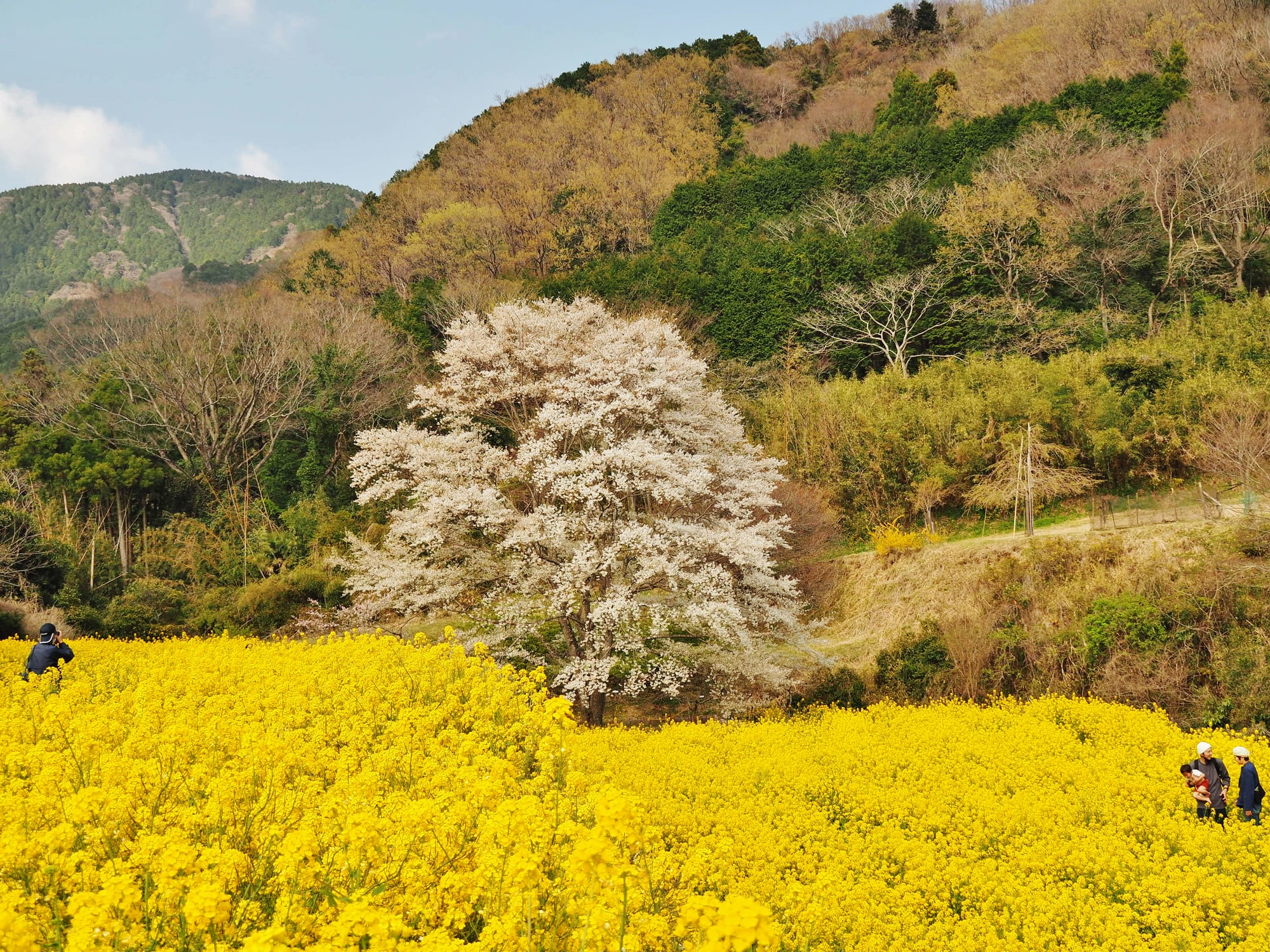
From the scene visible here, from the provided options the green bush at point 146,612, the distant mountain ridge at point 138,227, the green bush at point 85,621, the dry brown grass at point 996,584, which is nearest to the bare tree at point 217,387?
the green bush at point 146,612

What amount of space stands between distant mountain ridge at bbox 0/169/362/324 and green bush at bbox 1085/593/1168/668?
57544 millimetres

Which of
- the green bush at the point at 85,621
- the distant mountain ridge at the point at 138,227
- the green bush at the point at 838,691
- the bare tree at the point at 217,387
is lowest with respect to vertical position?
the green bush at the point at 838,691

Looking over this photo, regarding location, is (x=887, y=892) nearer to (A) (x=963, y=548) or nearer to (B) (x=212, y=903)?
(B) (x=212, y=903)

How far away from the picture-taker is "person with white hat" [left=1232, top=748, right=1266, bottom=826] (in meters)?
6.81

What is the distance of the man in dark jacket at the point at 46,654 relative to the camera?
7.94 meters

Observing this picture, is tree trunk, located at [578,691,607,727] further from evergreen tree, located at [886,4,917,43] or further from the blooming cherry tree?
evergreen tree, located at [886,4,917,43]

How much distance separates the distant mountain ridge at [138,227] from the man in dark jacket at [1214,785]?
198ft

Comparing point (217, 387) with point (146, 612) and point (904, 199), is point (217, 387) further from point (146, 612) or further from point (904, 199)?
point (904, 199)

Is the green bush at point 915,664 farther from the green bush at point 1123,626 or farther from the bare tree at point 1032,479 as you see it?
the bare tree at point 1032,479

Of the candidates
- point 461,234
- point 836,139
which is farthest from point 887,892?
point 836,139

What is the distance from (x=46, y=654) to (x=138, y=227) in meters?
76.5

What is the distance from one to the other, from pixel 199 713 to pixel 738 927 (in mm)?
5543

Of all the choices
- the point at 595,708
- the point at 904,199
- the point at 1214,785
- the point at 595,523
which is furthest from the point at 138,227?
the point at 1214,785

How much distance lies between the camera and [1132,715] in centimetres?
985
